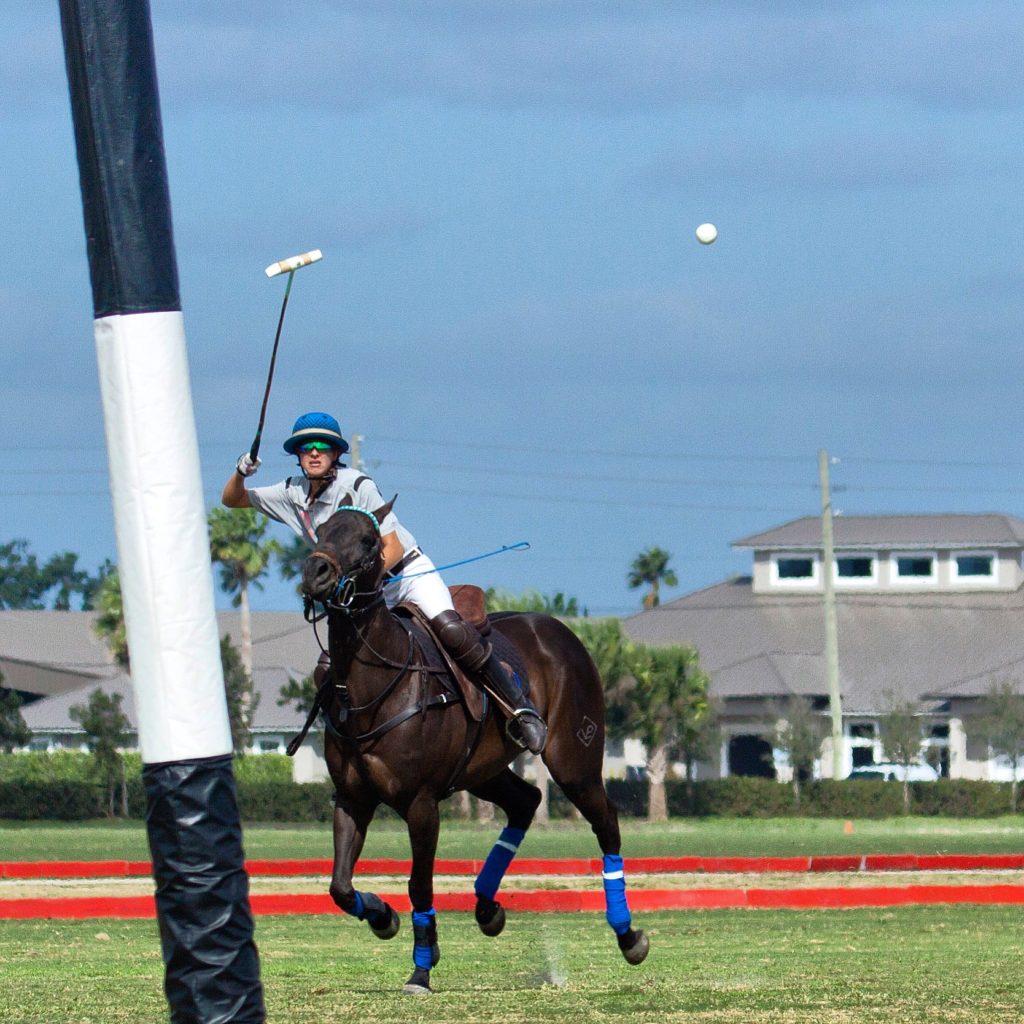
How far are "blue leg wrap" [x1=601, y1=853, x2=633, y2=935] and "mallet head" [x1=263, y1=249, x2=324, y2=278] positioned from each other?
4.63m

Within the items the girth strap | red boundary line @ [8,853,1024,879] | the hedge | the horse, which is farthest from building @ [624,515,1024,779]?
the girth strap

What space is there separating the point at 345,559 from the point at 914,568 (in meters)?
67.6

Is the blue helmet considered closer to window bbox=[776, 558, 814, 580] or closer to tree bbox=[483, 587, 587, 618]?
tree bbox=[483, 587, 587, 618]

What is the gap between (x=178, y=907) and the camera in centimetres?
416

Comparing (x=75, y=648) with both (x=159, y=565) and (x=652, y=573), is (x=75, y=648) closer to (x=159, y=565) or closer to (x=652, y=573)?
(x=652, y=573)

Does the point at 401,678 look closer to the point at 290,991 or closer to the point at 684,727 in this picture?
the point at 290,991

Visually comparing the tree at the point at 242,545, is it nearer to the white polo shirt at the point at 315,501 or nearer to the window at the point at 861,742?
the window at the point at 861,742

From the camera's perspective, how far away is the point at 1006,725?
57.7 m

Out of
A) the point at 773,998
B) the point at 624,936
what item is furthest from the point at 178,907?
the point at 624,936

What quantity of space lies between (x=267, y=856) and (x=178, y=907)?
90.7 ft

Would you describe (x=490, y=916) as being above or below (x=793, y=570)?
below

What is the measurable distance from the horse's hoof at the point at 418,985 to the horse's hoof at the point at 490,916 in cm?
166

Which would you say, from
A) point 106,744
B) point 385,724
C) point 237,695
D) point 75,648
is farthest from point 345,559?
point 75,648

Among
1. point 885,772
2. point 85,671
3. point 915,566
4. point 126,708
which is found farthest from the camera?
point 85,671
